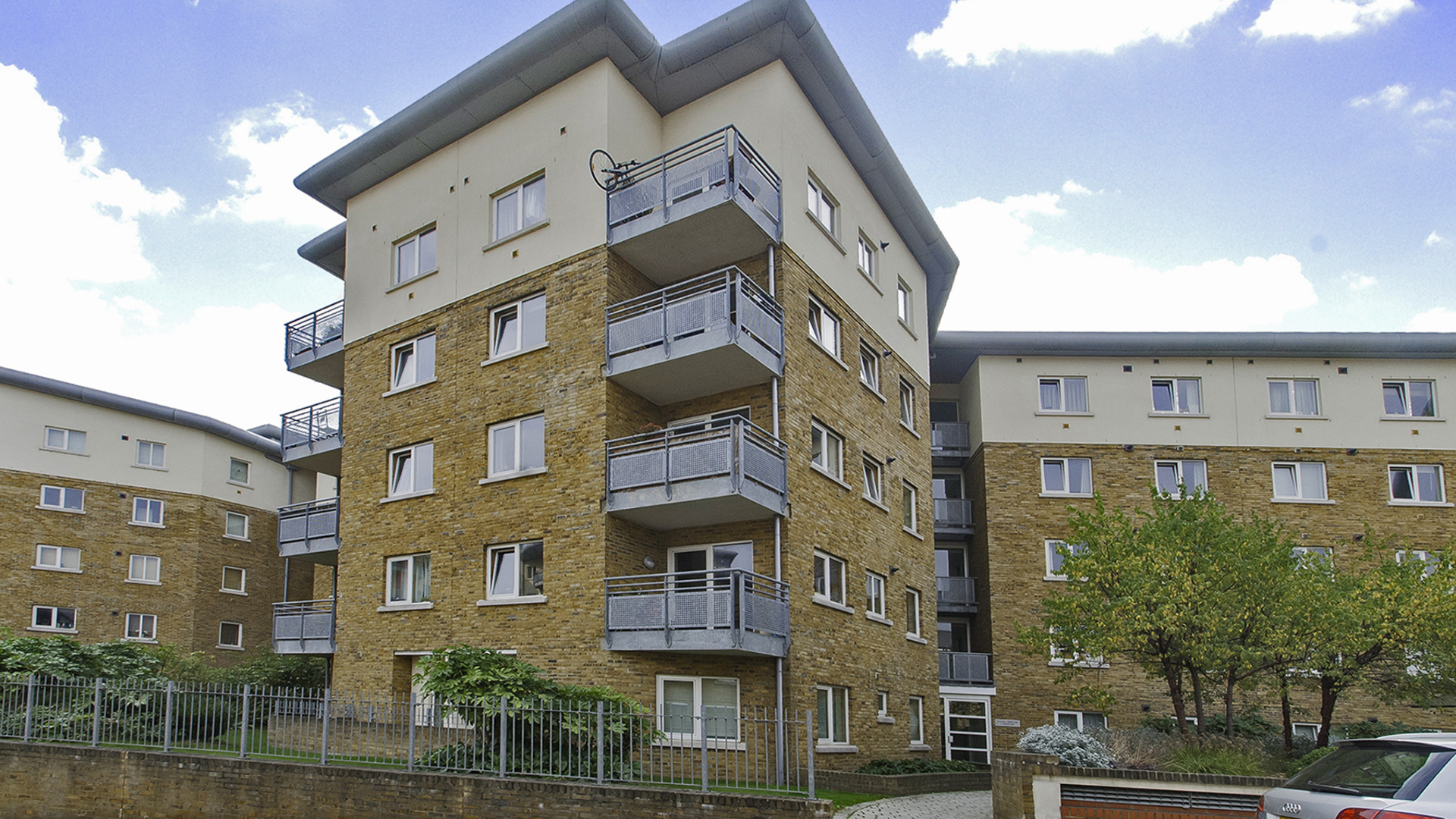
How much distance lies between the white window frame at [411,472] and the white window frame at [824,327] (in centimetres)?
785

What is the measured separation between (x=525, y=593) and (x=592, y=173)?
759 cm

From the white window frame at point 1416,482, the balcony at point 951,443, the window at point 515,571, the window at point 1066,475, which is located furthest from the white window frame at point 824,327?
the white window frame at point 1416,482

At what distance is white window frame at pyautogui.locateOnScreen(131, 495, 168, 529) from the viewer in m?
34.8

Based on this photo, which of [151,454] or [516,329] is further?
[151,454]

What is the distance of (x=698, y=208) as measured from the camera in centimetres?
1869

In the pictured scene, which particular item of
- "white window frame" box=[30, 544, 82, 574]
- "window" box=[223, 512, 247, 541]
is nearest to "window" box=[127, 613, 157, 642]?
"white window frame" box=[30, 544, 82, 574]

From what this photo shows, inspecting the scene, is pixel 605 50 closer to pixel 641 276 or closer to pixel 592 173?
pixel 592 173

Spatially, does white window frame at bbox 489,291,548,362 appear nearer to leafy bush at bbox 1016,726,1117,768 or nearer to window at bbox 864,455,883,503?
window at bbox 864,455,883,503

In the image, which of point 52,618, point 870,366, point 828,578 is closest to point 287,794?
point 828,578

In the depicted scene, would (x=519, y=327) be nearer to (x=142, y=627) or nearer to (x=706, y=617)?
(x=706, y=617)

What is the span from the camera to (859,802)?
1666 cm

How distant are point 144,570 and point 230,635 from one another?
11.6ft

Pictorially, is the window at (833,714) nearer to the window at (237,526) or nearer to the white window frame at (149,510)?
the white window frame at (149,510)

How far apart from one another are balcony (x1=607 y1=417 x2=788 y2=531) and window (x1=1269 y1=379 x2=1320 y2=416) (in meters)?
18.3
